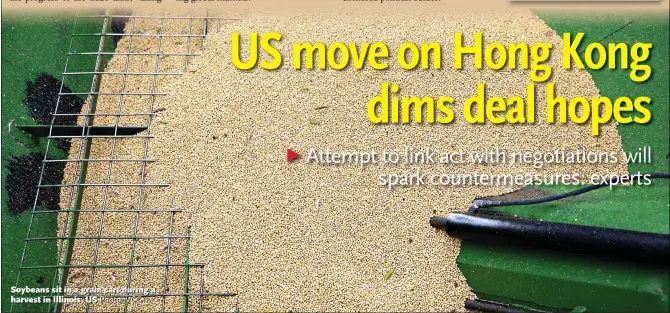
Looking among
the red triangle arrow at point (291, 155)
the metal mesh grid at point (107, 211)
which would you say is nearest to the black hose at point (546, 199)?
the red triangle arrow at point (291, 155)

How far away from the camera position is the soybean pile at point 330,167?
201 centimetres

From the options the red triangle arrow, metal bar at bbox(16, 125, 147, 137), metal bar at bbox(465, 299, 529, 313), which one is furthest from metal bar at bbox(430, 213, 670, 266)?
metal bar at bbox(16, 125, 147, 137)

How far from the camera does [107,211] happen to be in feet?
7.12

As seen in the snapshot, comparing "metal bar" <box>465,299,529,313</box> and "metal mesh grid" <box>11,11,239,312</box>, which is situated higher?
"metal mesh grid" <box>11,11,239,312</box>

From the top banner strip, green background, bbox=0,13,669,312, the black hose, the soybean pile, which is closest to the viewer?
green background, bbox=0,13,669,312

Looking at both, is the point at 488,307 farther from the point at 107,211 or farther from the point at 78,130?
the point at 78,130

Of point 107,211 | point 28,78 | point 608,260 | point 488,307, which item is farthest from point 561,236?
point 28,78

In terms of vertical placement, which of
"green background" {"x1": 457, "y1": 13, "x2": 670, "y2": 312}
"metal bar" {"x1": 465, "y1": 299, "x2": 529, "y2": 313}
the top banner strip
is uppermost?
the top banner strip

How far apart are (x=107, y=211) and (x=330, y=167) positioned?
2.57ft

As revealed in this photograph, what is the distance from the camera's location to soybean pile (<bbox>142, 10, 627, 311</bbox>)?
2.01 meters

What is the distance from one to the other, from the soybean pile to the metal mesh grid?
57mm

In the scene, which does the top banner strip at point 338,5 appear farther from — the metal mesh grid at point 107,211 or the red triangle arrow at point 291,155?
the red triangle arrow at point 291,155

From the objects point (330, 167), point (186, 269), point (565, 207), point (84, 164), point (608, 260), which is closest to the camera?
point (608, 260)

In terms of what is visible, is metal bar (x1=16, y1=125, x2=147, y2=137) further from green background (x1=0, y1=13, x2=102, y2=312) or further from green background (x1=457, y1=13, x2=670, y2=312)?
green background (x1=457, y1=13, x2=670, y2=312)
